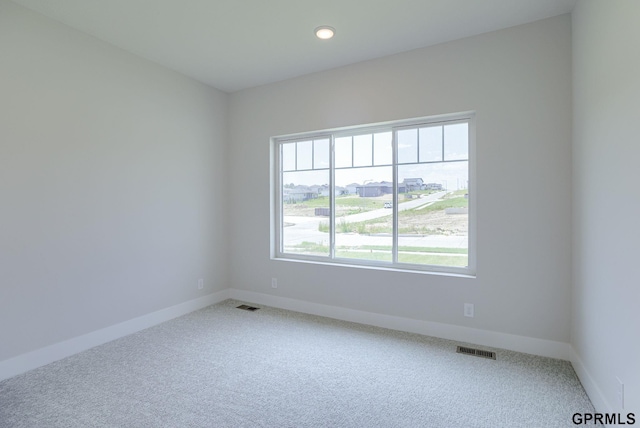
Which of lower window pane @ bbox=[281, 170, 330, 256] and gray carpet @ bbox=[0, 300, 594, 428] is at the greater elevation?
lower window pane @ bbox=[281, 170, 330, 256]

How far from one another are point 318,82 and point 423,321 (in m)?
2.88

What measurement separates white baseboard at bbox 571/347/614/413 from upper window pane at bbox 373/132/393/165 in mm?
2332

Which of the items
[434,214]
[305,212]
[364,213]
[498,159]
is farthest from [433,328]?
[305,212]

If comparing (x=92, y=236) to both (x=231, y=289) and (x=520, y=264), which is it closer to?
(x=231, y=289)

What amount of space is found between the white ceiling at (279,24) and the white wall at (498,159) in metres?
0.21

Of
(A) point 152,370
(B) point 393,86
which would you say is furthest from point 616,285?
(A) point 152,370

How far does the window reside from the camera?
3219mm

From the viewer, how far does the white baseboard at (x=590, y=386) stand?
191cm

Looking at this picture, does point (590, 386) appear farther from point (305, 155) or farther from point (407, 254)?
point (305, 155)

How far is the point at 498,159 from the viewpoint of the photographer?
2.91m

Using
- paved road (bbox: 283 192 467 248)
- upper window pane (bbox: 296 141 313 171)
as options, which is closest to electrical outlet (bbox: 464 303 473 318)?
paved road (bbox: 283 192 467 248)

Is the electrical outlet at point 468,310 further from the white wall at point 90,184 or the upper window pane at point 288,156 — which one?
the white wall at point 90,184

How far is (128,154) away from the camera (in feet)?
10.9

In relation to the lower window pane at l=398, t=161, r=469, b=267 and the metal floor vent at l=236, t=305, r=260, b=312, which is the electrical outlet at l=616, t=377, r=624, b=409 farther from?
the metal floor vent at l=236, t=305, r=260, b=312
